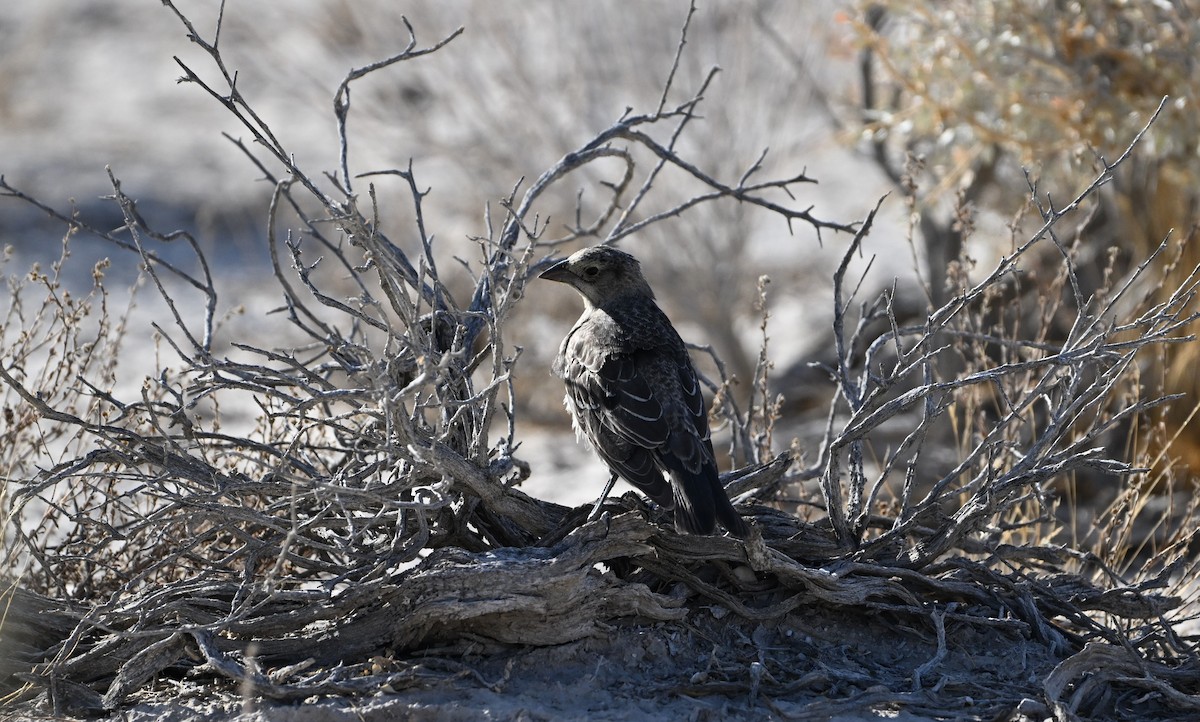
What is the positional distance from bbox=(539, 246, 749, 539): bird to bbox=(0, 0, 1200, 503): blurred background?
1.01m

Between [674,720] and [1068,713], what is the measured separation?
115cm

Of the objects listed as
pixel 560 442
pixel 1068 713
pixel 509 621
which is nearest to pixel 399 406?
pixel 509 621

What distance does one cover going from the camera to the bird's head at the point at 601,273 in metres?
5.10

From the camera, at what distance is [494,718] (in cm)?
373

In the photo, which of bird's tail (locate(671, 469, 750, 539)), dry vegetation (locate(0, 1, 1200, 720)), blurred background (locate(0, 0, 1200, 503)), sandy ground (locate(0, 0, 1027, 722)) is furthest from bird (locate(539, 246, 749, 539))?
blurred background (locate(0, 0, 1200, 503))

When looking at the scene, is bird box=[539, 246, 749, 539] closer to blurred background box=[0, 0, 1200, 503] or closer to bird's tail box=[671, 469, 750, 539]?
bird's tail box=[671, 469, 750, 539]

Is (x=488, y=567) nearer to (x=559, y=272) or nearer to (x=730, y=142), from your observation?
(x=559, y=272)

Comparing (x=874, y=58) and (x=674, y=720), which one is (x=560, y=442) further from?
(x=674, y=720)

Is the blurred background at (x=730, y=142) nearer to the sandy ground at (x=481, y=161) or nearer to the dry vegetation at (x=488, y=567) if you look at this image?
the sandy ground at (x=481, y=161)

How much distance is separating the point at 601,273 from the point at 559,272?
0.17 m

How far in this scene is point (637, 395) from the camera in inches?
177

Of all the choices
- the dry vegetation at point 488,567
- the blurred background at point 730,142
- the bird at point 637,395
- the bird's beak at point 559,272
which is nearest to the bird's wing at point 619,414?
the bird at point 637,395

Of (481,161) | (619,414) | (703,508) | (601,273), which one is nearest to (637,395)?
(619,414)

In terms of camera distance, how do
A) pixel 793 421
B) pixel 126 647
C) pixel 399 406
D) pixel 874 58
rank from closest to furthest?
pixel 399 406
pixel 126 647
pixel 874 58
pixel 793 421
